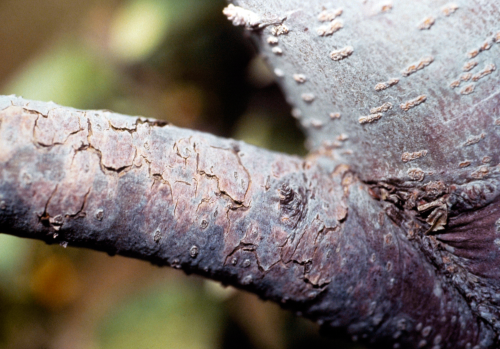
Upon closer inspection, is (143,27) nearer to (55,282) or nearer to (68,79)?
(68,79)

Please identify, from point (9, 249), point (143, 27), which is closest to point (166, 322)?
point (9, 249)

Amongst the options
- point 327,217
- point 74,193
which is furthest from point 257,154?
point 74,193

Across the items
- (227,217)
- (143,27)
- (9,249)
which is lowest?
(9,249)

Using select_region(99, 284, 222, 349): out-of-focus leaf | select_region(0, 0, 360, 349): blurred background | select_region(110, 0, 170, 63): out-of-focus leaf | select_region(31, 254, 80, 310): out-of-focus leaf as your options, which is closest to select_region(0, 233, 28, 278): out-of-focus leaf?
select_region(0, 0, 360, 349): blurred background

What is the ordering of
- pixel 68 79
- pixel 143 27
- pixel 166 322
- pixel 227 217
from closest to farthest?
pixel 227 217 → pixel 143 27 → pixel 68 79 → pixel 166 322

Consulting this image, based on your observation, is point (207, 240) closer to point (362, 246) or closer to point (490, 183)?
point (362, 246)

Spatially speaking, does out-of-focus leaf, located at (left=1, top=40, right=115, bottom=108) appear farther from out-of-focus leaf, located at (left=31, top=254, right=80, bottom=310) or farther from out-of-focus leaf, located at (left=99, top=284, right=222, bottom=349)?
out-of-focus leaf, located at (left=31, top=254, right=80, bottom=310)
